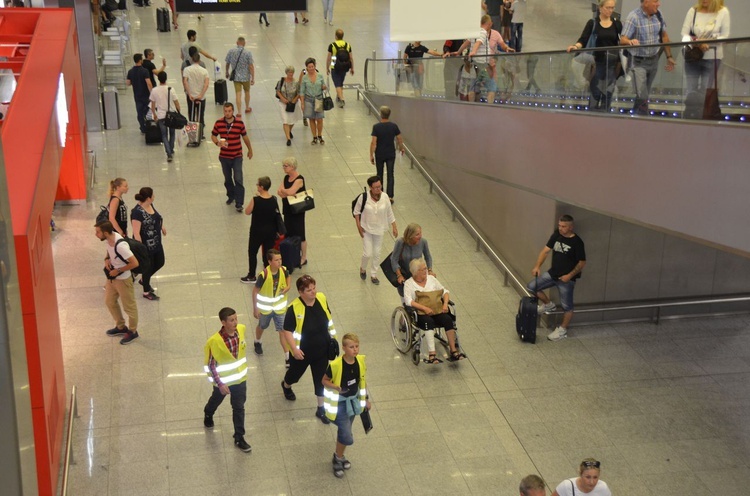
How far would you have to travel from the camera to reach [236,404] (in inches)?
313

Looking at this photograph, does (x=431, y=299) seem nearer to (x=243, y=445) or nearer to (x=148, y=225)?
(x=243, y=445)

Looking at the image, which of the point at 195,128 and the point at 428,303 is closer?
the point at 428,303

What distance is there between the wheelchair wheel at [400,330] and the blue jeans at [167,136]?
23.6 feet

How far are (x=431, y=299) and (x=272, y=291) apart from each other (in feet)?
5.64

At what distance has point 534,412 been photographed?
30.4 feet

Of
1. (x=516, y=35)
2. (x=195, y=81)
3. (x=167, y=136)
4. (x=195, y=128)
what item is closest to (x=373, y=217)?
(x=167, y=136)

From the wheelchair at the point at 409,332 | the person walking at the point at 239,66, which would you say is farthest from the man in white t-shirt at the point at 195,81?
the wheelchair at the point at 409,332

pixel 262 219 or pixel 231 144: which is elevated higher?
pixel 231 144

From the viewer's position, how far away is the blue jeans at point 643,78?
9477mm

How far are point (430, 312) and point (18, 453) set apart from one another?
313 inches

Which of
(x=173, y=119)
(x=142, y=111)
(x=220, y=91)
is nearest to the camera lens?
(x=173, y=119)

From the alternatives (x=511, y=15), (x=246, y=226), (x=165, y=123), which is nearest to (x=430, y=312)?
(x=246, y=226)

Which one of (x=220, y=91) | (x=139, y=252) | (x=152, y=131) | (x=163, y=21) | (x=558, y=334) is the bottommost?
(x=558, y=334)

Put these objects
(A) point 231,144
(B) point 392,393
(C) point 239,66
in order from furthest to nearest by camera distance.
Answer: (C) point 239,66 < (A) point 231,144 < (B) point 392,393
